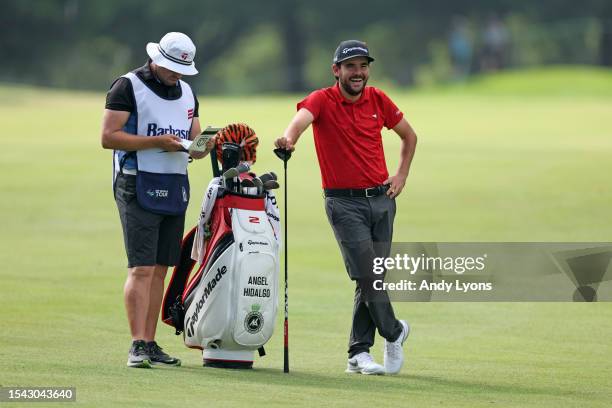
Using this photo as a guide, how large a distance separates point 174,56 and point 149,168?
717mm

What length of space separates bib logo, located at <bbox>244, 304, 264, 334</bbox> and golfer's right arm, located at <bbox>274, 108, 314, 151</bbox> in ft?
3.27

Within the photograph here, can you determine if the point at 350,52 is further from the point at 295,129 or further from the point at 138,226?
the point at 138,226

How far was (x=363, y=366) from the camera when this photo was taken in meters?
9.11

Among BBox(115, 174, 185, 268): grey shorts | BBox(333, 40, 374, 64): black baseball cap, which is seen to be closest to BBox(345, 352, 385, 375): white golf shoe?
BBox(115, 174, 185, 268): grey shorts

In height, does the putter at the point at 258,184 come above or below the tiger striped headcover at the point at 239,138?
below

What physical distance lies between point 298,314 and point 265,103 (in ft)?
82.5

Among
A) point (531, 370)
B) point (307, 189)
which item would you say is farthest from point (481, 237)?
→ point (531, 370)

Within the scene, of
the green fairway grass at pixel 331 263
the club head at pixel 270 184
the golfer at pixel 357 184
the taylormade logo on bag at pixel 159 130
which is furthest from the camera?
the golfer at pixel 357 184

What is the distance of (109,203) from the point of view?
21.9 meters

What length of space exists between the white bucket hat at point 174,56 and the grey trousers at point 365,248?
1263mm

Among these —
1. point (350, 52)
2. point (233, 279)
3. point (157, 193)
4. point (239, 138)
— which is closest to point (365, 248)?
point (233, 279)

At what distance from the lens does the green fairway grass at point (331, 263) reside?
8336mm

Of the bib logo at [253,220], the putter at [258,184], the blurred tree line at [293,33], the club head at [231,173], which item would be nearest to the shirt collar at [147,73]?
the club head at [231,173]

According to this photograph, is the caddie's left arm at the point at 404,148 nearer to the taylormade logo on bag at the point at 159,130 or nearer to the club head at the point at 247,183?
the club head at the point at 247,183
